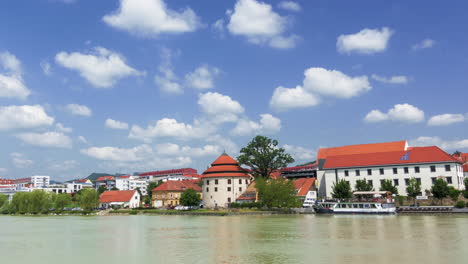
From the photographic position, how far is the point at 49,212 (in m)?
92.9

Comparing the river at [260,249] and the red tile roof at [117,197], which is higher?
the red tile roof at [117,197]

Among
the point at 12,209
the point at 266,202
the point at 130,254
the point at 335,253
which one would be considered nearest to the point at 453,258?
the point at 335,253

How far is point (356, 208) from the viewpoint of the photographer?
6397 centimetres

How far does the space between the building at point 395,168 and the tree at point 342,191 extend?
5.52 meters

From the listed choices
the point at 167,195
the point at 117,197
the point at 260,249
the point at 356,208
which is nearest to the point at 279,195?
the point at 356,208

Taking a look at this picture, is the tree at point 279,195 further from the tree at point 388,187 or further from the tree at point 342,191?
the tree at point 388,187

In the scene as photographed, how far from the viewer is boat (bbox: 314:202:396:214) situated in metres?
61.3

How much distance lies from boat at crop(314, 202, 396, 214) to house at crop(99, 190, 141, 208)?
61.6 metres

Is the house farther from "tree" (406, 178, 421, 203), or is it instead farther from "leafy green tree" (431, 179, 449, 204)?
"leafy green tree" (431, 179, 449, 204)

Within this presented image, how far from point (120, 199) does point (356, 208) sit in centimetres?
7035

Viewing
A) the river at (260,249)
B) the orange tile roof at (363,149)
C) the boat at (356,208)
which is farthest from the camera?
the orange tile roof at (363,149)

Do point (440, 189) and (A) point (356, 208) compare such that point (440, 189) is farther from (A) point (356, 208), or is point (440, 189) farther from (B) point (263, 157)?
(B) point (263, 157)

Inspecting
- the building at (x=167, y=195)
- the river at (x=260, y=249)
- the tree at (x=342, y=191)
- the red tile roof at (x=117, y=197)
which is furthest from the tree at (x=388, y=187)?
the red tile roof at (x=117, y=197)

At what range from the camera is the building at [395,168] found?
71500mm
